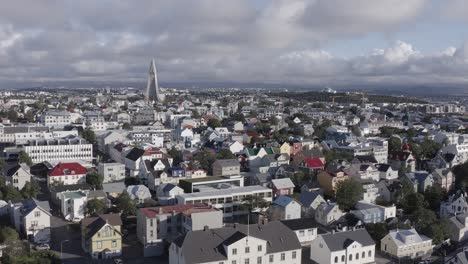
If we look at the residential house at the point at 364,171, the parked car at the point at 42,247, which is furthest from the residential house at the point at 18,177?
the residential house at the point at 364,171

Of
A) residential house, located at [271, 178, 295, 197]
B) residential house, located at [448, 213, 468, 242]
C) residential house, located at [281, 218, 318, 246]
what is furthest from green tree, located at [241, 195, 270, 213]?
residential house, located at [448, 213, 468, 242]

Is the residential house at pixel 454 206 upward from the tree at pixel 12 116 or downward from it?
downward

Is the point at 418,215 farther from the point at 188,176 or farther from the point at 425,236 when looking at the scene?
the point at 188,176

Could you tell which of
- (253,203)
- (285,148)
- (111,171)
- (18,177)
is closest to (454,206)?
(253,203)

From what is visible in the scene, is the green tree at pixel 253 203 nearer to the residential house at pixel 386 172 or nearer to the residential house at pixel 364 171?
the residential house at pixel 364 171

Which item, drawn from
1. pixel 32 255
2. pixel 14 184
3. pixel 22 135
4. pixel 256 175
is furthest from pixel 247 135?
pixel 32 255

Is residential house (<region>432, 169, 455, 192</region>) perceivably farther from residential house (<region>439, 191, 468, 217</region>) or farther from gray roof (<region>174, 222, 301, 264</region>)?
gray roof (<region>174, 222, 301, 264</region>)

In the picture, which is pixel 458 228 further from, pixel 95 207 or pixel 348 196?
pixel 95 207
